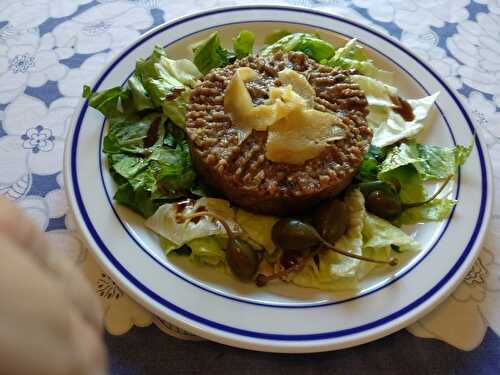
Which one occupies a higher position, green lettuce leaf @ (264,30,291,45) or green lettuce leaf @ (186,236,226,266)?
green lettuce leaf @ (264,30,291,45)

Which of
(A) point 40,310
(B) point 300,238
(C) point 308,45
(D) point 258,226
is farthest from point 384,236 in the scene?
(A) point 40,310

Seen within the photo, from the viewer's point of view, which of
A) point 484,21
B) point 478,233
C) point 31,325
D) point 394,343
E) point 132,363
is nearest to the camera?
point 31,325

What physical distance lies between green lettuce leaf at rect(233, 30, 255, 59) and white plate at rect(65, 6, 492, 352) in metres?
0.63

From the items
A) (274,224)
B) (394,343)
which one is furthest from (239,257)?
(394,343)

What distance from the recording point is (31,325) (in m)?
0.74

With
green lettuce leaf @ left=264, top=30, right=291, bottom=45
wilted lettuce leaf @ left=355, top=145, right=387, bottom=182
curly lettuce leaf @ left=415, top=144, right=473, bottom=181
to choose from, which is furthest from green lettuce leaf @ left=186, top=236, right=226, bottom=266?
green lettuce leaf @ left=264, top=30, right=291, bottom=45

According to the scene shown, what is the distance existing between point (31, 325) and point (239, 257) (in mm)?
1230

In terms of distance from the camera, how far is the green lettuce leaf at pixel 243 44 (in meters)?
2.76

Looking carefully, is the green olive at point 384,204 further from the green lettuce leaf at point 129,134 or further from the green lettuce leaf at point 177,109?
the green lettuce leaf at point 129,134

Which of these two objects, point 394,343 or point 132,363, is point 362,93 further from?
point 132,363

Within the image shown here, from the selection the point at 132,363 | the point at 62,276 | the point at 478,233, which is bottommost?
the point at 132,363

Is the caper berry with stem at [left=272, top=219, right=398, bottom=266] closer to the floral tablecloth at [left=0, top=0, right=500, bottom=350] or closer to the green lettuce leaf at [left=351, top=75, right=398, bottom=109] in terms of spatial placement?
the floral tablecloth at [left=0, top=0, right=500, bottom=350]

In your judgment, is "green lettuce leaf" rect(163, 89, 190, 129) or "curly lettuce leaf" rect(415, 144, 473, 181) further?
"green lettuce leaf" rect(163, 89, 190, 129)

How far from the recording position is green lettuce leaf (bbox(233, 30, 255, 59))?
9.06 ft
